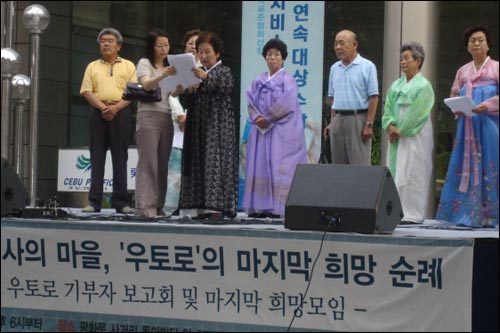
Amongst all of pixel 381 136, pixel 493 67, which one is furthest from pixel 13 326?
pixel 381 136

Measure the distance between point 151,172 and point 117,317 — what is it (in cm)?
158

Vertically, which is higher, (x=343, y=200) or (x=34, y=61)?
(x=34, y=61)

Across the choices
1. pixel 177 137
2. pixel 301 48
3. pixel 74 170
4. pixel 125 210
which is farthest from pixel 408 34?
pixel 74 170

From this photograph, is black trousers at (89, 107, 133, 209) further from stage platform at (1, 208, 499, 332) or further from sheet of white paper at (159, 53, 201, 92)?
stage platform at (1, 208, 499, 332)

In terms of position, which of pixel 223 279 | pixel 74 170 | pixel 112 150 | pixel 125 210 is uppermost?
pixel 112 150

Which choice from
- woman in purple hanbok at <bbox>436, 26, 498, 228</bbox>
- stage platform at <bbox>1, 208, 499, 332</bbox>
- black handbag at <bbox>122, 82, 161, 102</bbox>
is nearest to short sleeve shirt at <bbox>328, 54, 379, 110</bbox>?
woman in purple hanbok at <bbox>436, 26, 498, 228</bbox>

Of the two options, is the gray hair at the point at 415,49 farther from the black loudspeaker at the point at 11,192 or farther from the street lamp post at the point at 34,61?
the street lamp post at the point at 34,61

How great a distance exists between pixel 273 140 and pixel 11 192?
187 cm

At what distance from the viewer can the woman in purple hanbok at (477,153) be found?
6.00m

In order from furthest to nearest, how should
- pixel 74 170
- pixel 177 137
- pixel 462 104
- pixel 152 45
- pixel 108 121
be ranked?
pixel 74 170 < pixel 177 137 < pixel 108 121 < pixel 152 45 < pixel 462 104

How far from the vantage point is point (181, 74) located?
5.99m

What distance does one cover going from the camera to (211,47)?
6199 millimetres

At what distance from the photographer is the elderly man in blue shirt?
646cm

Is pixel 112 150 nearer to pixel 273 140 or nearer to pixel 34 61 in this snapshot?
pixel 273 140
